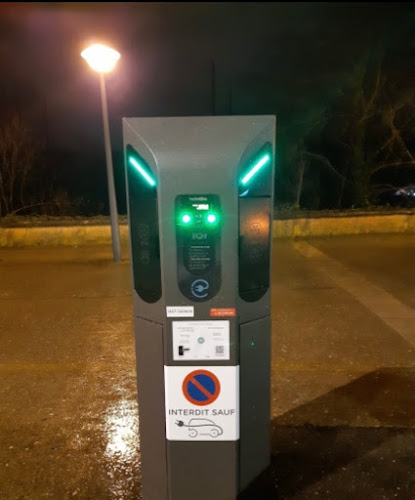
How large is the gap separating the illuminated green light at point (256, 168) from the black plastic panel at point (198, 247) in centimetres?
16

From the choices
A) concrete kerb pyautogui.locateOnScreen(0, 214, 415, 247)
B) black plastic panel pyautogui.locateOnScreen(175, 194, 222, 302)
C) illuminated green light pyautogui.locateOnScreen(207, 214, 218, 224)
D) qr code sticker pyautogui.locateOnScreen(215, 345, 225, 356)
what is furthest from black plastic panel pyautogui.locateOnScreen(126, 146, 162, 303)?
concrete kerb pyautogui.locateOnScreen(0, 214, 415, 247)

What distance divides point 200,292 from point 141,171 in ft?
1.99

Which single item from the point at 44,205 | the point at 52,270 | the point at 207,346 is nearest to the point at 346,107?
the point at 44,205

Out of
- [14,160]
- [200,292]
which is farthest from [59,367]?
[14,160]

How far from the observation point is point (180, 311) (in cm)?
216

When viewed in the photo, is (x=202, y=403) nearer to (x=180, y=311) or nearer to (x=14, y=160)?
(x=180, y=311)

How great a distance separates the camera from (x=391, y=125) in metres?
14.7

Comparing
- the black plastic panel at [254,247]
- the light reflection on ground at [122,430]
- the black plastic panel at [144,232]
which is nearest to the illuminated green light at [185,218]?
the black plastic panel at [144,232]

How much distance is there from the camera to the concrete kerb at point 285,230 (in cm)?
1088

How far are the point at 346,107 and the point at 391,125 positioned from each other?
157cm

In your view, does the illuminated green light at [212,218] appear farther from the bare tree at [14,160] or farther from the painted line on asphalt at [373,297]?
the bare tree at [14,160]

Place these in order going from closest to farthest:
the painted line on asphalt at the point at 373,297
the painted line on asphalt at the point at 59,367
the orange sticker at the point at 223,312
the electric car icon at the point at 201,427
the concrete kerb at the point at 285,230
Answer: the orange sticker at the point at 223,312 < the electric car icon at the point at 201,427 < the painted line on asphalt at the point at 59,367 < the painted line on asphalt at the point at 373,297 < the concrete kerb at the point at 285,230

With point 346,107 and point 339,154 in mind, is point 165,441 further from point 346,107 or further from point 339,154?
point 339,154

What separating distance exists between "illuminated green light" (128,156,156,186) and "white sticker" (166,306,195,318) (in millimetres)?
567
